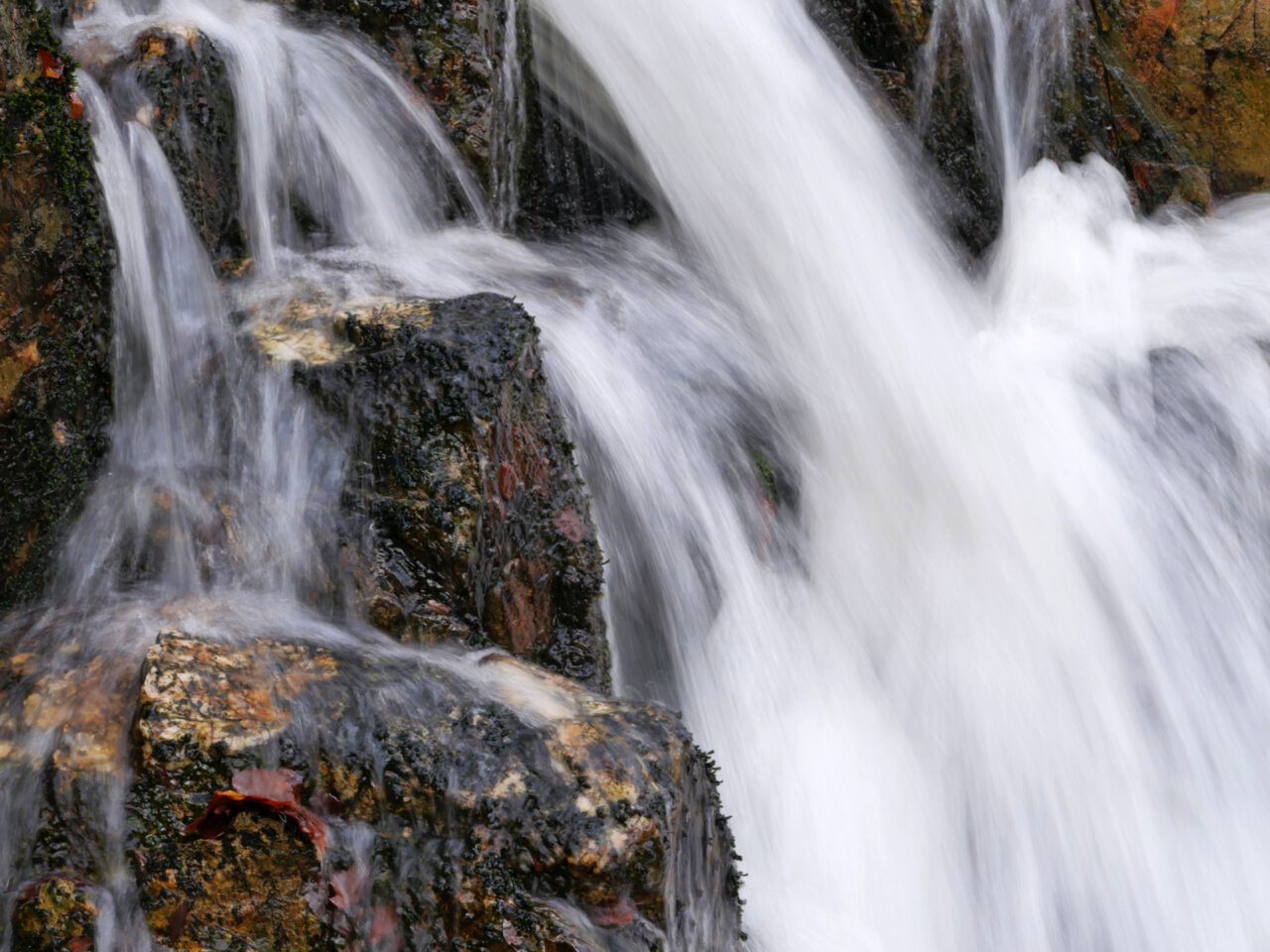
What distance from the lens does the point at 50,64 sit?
400 cm

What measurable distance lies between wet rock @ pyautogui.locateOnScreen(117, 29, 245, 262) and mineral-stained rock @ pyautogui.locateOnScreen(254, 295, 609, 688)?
2.01ft

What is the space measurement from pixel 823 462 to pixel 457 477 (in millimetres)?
2105

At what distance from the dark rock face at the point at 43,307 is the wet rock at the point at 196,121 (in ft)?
1.67

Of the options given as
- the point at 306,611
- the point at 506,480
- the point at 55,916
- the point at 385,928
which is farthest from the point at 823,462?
the point at 55,916

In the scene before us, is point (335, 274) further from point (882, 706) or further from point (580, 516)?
point (882, 706)

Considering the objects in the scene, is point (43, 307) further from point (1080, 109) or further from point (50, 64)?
point (1080, 109)

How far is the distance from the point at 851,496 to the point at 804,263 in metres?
1.24

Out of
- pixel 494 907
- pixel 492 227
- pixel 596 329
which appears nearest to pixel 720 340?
pixel 596 329

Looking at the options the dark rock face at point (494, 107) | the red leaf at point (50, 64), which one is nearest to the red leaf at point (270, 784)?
the red leaf at point (50, 64)

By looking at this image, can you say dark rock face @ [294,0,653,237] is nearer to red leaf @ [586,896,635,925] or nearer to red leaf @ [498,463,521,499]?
red leaf @ [498,463,521,499]

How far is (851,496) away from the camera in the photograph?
5578 millimetres

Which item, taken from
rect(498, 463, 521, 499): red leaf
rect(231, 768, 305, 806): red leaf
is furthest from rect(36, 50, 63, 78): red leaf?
rect(231, 768, 305, 806): red leaf

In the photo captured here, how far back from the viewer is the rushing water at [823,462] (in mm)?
4328

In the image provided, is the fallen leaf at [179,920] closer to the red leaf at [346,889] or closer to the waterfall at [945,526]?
the red leaf at [346,889]
